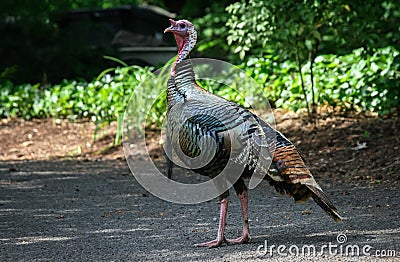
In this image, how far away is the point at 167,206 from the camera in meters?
7.61

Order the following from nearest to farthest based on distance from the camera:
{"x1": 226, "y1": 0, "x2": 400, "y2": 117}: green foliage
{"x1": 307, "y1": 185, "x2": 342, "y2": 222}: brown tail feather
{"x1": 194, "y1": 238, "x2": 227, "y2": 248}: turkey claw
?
1. {"x1": 307, "y1": 185, "x2": 342, "y2": 222}: brown tail feather
2. {"x1": 194, "y1": 238, "x2": 227, "y2": 248}: turkey claw
3. {"x1": 226, "y1": 0, "x2": 400, "y2": 117}: green foliage

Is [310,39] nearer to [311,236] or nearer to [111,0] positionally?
[311,236]

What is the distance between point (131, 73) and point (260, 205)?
20.8ft

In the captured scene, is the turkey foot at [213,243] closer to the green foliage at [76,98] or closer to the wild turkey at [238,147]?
the wild turkey at [238,147]

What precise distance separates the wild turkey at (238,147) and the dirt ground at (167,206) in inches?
15.9

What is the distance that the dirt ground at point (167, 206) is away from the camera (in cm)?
575

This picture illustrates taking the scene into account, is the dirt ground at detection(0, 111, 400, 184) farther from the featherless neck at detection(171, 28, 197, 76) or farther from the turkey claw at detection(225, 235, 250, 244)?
the featherless neck at detection(171, 28, 197, 76)

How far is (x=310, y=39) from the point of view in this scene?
10.3 meters

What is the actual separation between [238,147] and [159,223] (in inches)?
59.6

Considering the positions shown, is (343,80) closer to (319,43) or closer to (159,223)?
(319,43)

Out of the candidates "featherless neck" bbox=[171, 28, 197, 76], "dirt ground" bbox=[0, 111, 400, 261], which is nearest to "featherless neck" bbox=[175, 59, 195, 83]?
"featherless neck" bbox=[171, 28, 197, 76]

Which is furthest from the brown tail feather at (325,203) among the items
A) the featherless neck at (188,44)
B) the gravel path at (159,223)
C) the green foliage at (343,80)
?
the green foliage at (343,80)

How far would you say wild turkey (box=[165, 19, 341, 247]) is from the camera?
555 centimetres

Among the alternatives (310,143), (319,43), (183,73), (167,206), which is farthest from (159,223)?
(319,43)
